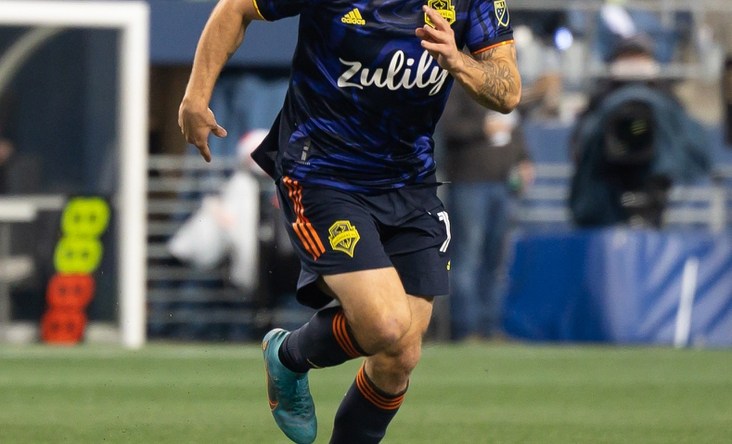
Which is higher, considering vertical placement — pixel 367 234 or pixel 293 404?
pixel 367 234

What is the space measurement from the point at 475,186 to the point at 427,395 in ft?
15.7

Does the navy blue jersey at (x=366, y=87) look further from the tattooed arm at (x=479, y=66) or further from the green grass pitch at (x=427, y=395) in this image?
the green grass pitch at (x=427, y=395)

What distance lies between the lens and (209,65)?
573 cm

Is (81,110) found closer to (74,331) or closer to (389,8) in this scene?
(74,331)

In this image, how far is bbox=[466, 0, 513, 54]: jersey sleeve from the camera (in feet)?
19.7

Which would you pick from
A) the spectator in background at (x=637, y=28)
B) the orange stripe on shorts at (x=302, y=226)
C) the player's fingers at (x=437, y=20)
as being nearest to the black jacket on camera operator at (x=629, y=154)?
the spectator in background at (x=637, y=28)

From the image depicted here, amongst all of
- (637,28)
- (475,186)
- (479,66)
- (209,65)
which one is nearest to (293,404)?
(209,65)

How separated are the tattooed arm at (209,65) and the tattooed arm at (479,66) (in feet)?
2.19

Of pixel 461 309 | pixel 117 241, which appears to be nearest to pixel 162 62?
pixel 117 241

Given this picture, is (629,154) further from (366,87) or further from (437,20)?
(437,20)

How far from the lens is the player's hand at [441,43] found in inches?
212

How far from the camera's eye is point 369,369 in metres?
5.95

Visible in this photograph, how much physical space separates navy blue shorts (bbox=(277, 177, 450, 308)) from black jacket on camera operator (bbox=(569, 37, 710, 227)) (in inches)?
288

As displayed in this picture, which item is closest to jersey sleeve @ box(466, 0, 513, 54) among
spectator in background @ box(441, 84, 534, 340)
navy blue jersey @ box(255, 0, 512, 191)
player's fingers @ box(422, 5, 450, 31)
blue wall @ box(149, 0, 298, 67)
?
navy blue jersey @ box(255, 0, 512, 191)
